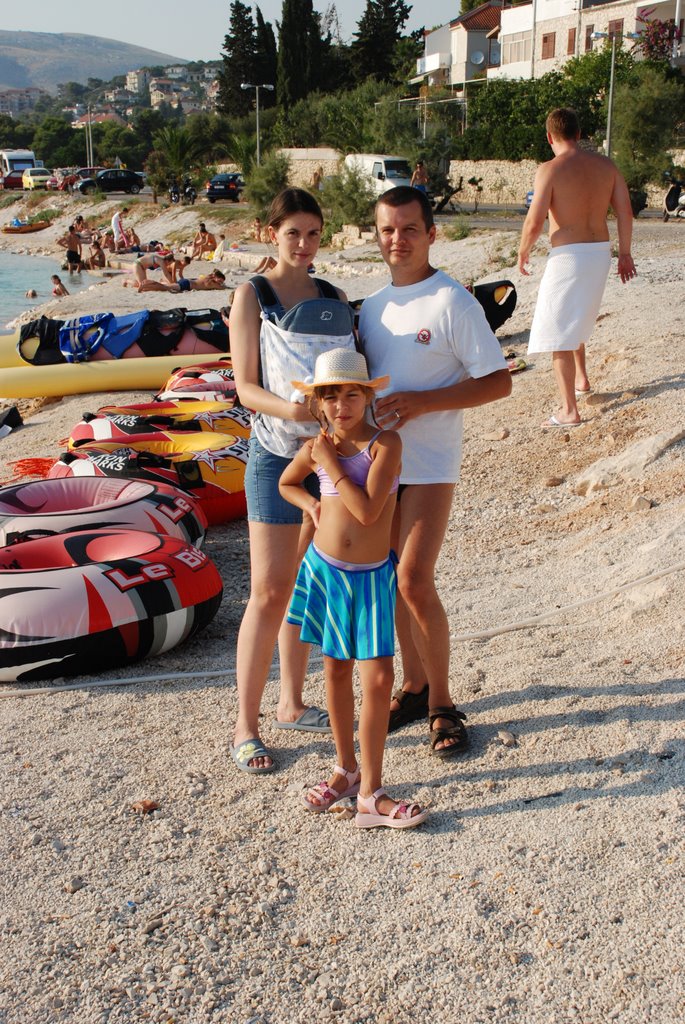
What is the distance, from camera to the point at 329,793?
140 inches

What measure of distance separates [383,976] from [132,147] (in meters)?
87.1

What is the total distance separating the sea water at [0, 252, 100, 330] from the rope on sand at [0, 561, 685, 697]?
18.2 metres

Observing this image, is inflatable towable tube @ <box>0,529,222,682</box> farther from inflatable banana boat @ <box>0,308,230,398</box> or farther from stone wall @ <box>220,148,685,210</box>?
stone wall @ <box>220,148,685,210</box>

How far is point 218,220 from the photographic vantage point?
134 ft

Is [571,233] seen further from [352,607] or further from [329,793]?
[329,793]

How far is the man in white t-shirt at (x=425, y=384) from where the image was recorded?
3521mm

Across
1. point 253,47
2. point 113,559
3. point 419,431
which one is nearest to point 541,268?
point 113,559

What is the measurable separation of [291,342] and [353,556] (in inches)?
31.8

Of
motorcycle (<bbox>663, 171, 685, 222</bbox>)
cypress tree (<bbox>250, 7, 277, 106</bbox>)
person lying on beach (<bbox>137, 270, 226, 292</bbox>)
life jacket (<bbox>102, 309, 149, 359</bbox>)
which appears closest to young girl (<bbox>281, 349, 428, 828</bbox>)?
life jacket (<bbox>102, 309, 149, 359</bbox>)

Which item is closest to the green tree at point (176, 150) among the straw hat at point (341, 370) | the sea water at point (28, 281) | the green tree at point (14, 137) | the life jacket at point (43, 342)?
the sea water at point (28, 281)

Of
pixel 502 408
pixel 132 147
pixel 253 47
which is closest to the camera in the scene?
pixel 502 408

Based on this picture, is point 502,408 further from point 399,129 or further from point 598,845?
point 399,129

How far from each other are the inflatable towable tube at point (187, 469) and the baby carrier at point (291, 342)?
3.69 m

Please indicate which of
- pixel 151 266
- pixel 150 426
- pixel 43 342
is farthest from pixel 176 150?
pixel 150 426
